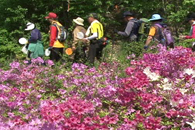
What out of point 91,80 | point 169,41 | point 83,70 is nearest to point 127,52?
point 169,41

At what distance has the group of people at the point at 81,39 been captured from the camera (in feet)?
21.6

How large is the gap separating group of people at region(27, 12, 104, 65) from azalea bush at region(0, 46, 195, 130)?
2.45 metres

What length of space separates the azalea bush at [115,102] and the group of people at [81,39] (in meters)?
2.45

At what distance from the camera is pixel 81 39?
22.7ft

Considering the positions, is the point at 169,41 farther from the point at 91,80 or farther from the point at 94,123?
the point at 94,123

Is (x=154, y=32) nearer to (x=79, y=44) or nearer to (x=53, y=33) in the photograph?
(x=79, y=44)

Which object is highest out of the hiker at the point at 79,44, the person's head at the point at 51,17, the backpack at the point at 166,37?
the person's head at the point at 51,17

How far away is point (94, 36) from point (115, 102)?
347 cm

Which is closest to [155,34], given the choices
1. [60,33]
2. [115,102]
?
[60,33]

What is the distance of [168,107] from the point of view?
116 inches

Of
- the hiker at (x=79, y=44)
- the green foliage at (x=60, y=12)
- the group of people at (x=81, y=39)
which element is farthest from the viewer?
the green foliage at (x=60, y=12)

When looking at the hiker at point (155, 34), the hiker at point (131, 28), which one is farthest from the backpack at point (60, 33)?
the hiker at point (155, 34)

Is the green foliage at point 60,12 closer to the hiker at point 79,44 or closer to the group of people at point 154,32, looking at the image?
the hiker at point 79,44

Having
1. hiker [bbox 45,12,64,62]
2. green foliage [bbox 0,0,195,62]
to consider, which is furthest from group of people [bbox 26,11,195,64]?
green foliage [bbox 0,0,195,62]
